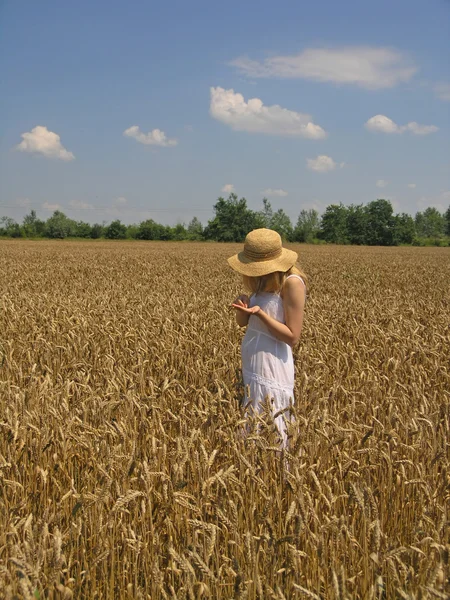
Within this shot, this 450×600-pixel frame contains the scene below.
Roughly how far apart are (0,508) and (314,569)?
4.53ft

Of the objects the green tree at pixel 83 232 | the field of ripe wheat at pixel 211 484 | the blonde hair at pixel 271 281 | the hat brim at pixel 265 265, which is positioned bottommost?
the field of ripe wheat at pixel 211 484

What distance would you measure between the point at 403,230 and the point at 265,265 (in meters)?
92.7

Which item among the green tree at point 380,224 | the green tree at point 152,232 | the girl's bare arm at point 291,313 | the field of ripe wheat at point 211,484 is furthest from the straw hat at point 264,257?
the green tree at point 380,224

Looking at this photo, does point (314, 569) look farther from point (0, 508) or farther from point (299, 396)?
point (299, 396)

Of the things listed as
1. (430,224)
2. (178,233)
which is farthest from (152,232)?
(430,224)

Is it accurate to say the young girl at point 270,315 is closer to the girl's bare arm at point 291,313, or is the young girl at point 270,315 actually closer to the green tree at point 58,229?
the girl's bare arm at point 291,313

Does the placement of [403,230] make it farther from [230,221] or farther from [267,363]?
[267,363]

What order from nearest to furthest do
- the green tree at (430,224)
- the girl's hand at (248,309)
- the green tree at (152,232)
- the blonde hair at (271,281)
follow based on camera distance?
the girl's hand at (248,309) < the blonde hair at (271,281) < the green tree at (152,232) < the green tree at (430,224)

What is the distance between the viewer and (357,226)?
96000 millimetres

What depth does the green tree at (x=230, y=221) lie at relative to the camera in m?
87.8

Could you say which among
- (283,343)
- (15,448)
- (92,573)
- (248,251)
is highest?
(248,251)

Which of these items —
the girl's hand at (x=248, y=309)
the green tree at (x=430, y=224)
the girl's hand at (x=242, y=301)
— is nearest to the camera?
the girl's hand at (x=248, y=309)

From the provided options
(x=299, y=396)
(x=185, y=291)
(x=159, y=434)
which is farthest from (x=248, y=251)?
(x=185, y=291)

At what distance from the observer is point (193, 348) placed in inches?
242
